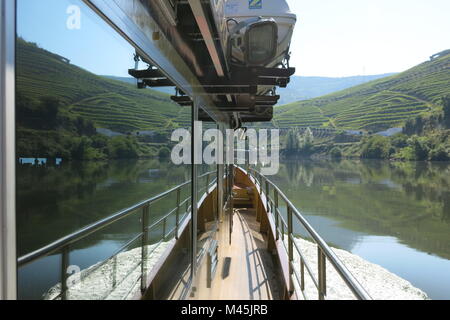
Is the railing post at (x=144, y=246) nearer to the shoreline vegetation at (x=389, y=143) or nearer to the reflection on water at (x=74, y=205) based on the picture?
the reflection on water at (x=74, y=205)

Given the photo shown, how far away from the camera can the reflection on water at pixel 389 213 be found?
935 inches

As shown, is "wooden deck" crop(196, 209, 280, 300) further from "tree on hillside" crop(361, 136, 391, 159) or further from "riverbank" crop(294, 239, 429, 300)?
"tree on hillside" crop(361, 136, 391, 159)

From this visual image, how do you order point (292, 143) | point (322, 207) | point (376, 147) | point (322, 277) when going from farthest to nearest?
point (292, 143) < point (376, 147) < point (322, 207) < point (322, 277)

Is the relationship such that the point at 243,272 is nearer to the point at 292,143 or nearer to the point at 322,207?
the point at 322,207

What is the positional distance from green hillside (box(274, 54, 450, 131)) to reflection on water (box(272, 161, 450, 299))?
12.1 m

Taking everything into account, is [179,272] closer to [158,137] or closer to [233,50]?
[158,137]

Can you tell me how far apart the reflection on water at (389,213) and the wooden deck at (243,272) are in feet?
63.6

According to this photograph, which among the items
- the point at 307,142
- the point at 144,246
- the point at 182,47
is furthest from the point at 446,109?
the point at 144,246

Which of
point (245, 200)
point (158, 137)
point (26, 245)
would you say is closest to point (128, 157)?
point (158, 137)

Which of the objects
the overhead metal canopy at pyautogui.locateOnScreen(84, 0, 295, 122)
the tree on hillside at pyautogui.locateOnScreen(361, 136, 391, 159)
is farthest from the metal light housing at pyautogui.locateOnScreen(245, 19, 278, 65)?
the tree on hillside at pyautogui.locateOnScreen(361, 136, 391, 159)

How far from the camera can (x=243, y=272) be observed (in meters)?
3.07

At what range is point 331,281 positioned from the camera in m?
11.8

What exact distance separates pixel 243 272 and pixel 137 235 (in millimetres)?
1947

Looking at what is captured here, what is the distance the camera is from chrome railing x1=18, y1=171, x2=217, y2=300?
74cm
